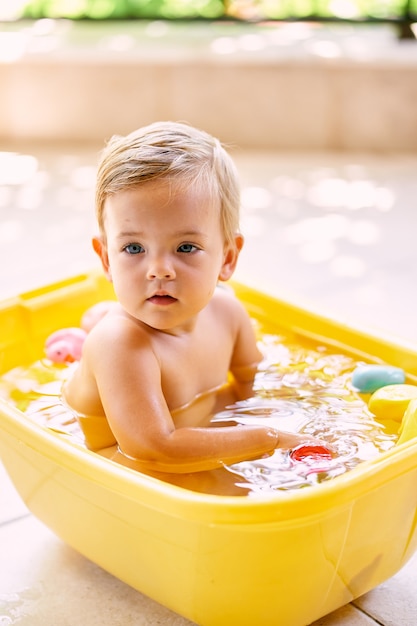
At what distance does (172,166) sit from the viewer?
101cm

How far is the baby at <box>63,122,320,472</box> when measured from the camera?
3.28ft

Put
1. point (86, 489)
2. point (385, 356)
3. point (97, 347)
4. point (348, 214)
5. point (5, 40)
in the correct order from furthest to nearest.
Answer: point (5, 40)
point (348, 214)
point (385, 356)
point (97, 347)
point (86, 489)

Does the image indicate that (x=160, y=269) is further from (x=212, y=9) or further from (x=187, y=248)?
(x=212, y=9)

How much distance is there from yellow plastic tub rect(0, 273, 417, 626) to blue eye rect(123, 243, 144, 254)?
8.1 inches

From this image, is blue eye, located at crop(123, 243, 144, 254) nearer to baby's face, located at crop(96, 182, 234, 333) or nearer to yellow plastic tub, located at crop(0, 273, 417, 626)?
baby's face, located at crop(96, 182, 234, 333)

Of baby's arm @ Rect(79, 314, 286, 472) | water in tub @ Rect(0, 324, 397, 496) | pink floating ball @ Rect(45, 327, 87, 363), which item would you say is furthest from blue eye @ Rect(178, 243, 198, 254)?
pink floating ball @ Rect(45, 327, 87, 363)

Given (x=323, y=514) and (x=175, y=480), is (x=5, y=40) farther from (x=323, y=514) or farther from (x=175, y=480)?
(x=323, y=514)

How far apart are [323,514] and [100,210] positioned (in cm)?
43

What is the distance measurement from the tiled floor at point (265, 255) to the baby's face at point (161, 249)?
0.95 ft

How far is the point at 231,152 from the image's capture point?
2.52 metres

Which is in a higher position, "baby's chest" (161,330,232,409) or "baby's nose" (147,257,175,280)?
"baby's nose" (147,257,175,280)

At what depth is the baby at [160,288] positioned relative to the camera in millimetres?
1000

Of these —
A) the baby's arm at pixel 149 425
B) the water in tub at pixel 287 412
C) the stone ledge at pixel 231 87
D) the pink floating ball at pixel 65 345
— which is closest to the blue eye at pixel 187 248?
the baby's arm at pixel 149 425

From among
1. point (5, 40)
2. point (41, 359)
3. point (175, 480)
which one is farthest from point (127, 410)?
point (5, 40)
